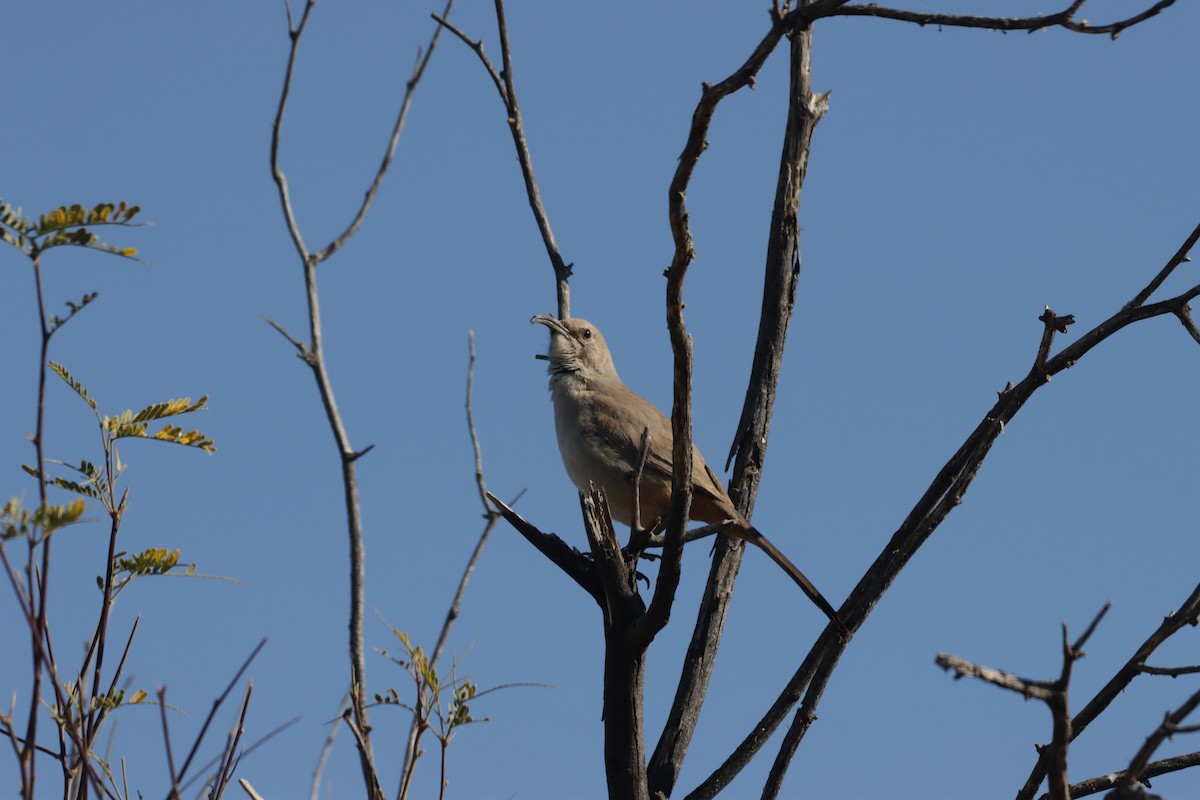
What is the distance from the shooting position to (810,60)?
5629mm

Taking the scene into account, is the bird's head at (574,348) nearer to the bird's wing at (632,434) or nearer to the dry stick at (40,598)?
the bird's wing at (632,434)

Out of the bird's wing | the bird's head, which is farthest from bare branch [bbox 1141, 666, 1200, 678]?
the bird's head

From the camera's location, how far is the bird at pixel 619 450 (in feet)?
18.3

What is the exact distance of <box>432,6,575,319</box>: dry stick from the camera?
5.70 metres

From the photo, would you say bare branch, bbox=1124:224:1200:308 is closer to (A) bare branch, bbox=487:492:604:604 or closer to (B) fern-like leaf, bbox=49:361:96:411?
(A) bare branch, bbox=487:492:604:604

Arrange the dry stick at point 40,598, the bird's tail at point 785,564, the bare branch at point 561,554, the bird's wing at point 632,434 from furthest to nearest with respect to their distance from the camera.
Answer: the bird's wing at point 632,434 → the bird's tail at point 785,564 → the bare branch at point 561,554 → the dry stick at point 40,598

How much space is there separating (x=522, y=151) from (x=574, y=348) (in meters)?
1.63

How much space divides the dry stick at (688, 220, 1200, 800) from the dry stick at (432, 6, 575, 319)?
1.94m

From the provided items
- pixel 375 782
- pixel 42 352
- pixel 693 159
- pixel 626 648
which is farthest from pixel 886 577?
pixel 42 352

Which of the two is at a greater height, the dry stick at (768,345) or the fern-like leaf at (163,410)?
the dry stick at (768,345)

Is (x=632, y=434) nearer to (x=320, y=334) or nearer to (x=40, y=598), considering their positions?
(x=320, y=334)

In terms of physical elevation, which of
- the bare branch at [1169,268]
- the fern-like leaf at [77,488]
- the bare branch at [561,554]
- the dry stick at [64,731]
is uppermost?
the bare branch at [1169,268]

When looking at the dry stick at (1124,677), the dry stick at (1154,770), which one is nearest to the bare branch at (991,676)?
the dry stick at (1124,677)

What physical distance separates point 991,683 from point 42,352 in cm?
174
